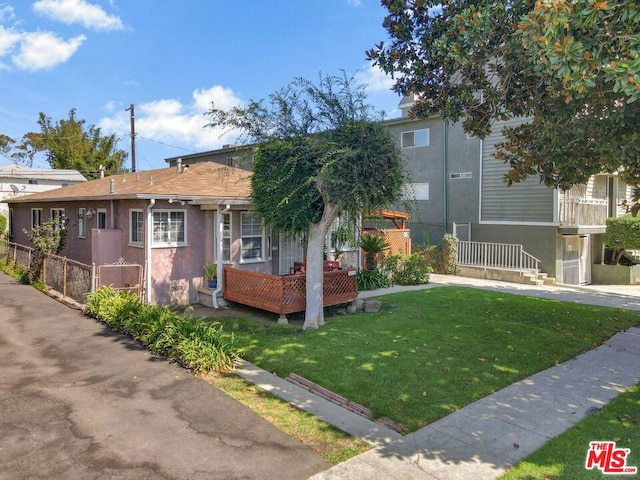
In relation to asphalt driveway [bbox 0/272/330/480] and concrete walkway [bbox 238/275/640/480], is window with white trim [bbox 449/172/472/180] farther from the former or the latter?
asphalt driveway [bbox 0/272/330/480]

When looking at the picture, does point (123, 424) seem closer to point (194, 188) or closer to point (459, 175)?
point (194, 188)

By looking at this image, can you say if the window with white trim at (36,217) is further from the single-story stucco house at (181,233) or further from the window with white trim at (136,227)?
the window with white trim at (136,227)

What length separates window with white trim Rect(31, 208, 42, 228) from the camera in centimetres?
2033

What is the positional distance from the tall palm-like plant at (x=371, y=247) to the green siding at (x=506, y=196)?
6.25 metres

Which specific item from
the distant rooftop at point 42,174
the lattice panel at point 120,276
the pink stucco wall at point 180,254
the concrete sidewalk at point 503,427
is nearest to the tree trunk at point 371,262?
the pink stucco wall at point 180,254

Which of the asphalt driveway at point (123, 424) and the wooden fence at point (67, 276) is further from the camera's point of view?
the wooden fence at point (67, 276)

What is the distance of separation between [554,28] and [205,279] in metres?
10.1

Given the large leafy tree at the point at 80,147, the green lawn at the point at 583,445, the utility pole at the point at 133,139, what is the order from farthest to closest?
the large leafy tree at the point at 80,147
the utility pole at the point at 133,139
the green lawn at the point at 583,445

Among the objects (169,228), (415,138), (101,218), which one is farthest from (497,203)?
(101,218)

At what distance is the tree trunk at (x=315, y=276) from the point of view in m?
9.67

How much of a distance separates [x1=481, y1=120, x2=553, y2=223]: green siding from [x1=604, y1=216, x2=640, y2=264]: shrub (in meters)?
3.42

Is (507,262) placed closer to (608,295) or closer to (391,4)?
(608,295)

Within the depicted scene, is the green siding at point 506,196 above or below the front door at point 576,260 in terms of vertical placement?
above

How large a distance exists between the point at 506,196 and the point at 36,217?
21717mm
